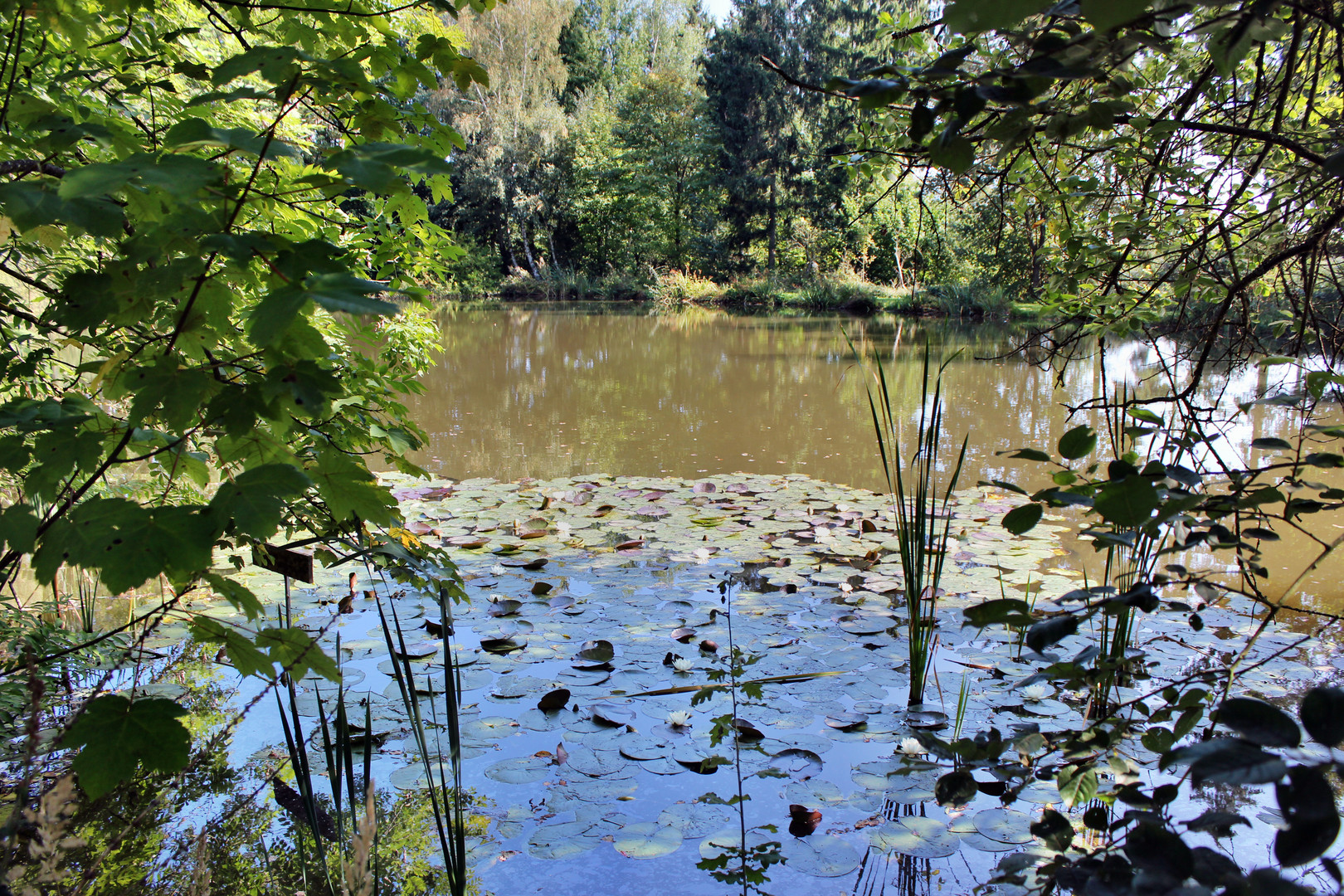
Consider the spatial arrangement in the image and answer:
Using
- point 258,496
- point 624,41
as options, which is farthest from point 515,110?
point 258,496

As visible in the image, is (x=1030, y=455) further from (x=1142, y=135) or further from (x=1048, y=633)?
(x=1142, y=135)

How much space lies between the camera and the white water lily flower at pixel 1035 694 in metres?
2.14

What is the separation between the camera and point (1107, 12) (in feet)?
1.71

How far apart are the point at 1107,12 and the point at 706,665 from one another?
2.09m

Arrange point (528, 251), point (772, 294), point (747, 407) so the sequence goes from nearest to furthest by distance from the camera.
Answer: point (747, 407), point (772, 294), point (528, 251)

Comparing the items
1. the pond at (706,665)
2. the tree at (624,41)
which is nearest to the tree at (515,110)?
the tree at (624,41)

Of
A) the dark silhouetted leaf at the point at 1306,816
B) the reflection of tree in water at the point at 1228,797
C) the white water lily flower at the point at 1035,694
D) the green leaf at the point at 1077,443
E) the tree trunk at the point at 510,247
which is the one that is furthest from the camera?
the tree trunk at the point at 510,247

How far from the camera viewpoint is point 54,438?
0.89 metres

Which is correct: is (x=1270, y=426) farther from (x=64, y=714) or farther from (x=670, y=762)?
(x=64, y=714)

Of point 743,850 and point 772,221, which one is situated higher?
point 772,221

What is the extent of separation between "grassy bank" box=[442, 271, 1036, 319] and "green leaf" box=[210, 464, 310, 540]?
12735 mm

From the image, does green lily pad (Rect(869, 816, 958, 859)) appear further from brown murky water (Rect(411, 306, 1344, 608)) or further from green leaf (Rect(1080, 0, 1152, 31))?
green leaf (Rect(1080, 0, 1152, 31))

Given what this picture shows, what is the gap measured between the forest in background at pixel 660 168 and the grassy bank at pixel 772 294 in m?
0.07

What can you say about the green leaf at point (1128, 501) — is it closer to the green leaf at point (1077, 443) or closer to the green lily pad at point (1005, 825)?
the green leaf at point (1077, 443)
